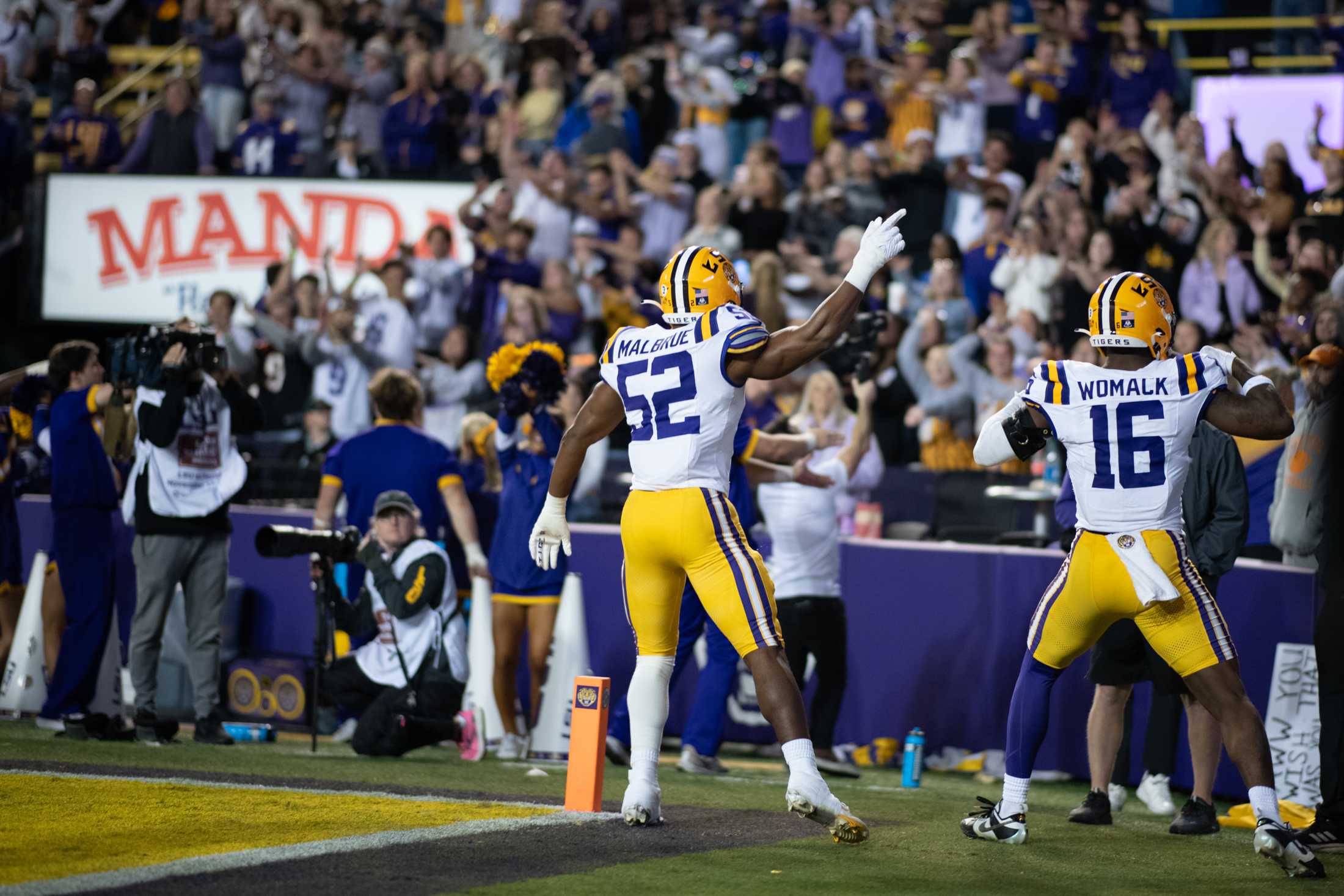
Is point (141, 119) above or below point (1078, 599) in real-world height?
above

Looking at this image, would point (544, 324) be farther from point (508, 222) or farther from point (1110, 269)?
point (1110, 269)

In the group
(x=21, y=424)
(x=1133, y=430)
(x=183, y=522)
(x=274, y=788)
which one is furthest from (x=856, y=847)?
(x=21, y=424)

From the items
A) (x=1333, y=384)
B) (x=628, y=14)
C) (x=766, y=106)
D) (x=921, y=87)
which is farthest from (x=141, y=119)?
(x=1333, y=384)

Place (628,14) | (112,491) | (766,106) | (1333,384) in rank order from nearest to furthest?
(1333,384), (112,491), (766,106), (628,14)

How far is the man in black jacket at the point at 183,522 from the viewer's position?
29.8 ft

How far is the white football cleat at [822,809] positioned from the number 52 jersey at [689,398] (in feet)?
3.78

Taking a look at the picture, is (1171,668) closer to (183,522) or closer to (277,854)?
(277,854)

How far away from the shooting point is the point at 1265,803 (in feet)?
20.3

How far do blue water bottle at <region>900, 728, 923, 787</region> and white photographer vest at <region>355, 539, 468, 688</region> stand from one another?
245cm

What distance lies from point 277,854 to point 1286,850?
11.5 feet

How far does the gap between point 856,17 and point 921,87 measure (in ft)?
4.92

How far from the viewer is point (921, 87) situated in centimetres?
1569

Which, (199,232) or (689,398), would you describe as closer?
(689,398)

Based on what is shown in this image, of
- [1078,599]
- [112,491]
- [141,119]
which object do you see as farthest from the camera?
[141,119]
